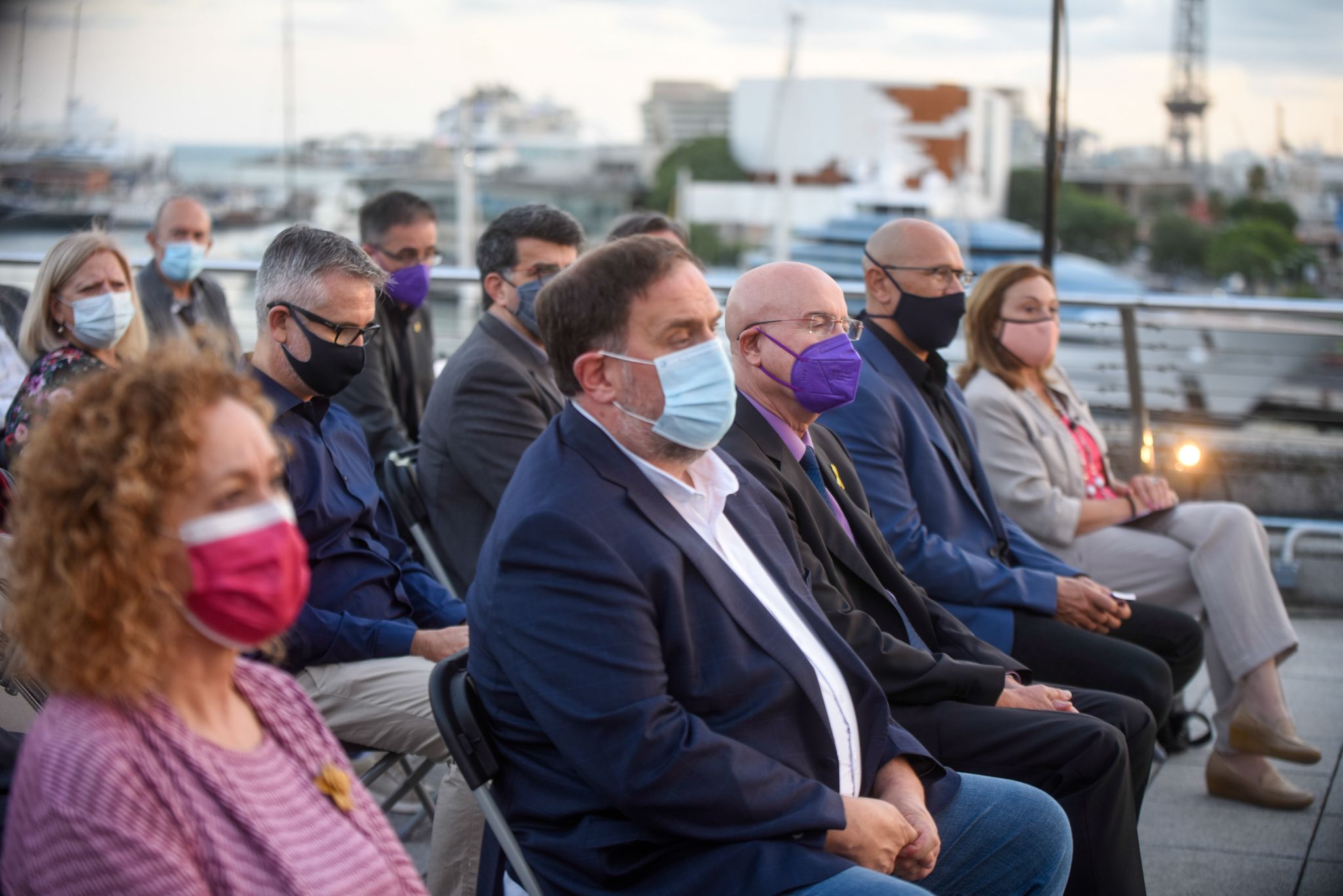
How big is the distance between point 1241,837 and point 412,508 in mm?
2735

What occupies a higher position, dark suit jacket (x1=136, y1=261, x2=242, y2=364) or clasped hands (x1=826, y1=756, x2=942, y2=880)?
dark suit jacket (x1=136, y1=261, x2=242, y2=364)

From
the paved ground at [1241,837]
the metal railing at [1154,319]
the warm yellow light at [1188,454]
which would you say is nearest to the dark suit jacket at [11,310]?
the metal railing at [1154,319]

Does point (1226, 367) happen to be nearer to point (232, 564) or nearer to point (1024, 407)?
point (1024, 407)

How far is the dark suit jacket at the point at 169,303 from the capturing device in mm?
5625

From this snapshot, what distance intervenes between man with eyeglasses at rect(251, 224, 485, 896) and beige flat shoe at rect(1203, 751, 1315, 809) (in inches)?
101

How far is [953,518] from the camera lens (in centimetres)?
370

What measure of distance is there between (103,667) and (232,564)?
181 mm

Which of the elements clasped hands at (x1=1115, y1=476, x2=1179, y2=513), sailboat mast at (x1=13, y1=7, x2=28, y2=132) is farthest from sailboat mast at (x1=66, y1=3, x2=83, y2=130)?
clasped hands at (x1=1115, y1=476, x2=1179, y2=513)

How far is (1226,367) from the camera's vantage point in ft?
22.5

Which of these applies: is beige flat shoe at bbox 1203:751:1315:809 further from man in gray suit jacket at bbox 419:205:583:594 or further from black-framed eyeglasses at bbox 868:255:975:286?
man in gray suit jacket at bbox 419:205:583:594

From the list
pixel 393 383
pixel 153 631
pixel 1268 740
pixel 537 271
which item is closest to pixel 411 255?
pixel 393 383

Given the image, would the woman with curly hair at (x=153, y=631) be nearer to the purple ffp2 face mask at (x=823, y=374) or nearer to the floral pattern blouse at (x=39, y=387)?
the purple ffp2 face mask at (x=823, y=374)

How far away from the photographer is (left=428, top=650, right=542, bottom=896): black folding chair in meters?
2.05

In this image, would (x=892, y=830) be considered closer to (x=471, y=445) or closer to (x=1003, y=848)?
(x=1003, y=848)
